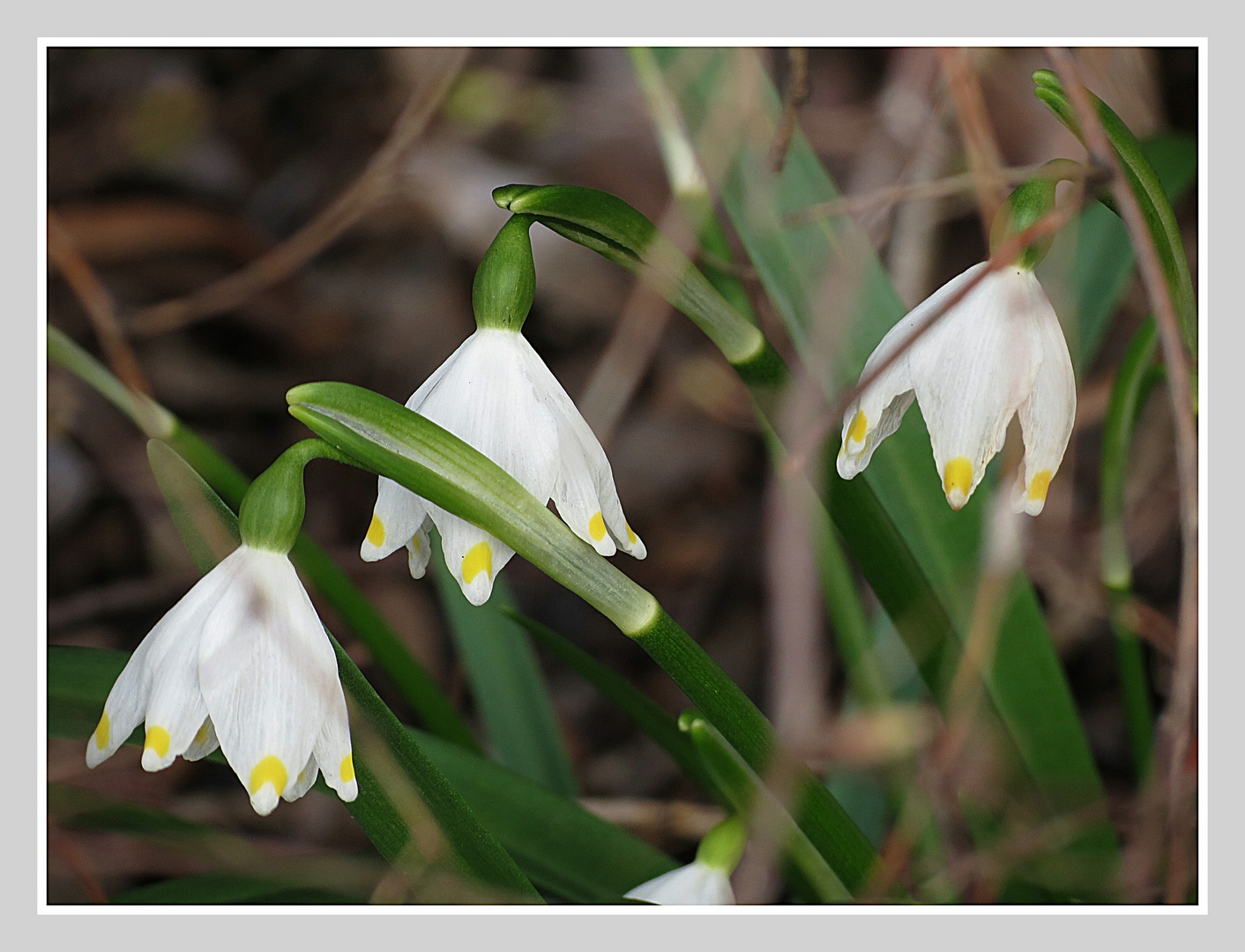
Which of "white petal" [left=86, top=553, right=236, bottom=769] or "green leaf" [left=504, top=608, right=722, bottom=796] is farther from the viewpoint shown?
"green leaf" [left=504, top=608, right=722, bottom=796]

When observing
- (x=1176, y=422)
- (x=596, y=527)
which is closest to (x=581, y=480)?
(x=596, y=527)

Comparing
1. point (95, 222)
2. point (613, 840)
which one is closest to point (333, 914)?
point (613, 840)

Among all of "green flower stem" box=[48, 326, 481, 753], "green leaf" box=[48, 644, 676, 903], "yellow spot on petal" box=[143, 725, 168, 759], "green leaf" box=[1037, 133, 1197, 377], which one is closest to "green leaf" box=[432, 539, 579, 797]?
"green flower stem" box=[48, 326, 481, 753]

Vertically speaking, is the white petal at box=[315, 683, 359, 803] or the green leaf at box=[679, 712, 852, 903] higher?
the white petal at box=[315, 683, 359, 803]

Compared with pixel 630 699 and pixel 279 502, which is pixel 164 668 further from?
pixel 630 699

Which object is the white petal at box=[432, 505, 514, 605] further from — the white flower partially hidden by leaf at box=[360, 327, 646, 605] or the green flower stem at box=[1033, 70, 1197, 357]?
the green flower stem at box=[1033, 70, 1197, 357]

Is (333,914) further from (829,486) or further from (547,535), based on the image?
(829,486)
